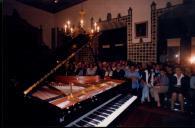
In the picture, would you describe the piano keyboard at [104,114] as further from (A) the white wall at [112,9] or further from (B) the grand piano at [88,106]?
(A) the white wall at [112,9]

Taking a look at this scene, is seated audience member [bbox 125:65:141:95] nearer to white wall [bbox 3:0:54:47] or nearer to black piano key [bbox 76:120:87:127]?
black piano key [bbox 76:120:87:127]

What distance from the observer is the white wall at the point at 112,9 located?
24.6ft

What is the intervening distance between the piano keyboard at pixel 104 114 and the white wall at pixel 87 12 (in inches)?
208

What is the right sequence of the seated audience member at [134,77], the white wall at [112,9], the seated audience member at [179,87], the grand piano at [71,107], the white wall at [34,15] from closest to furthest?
the grand piano at [71,107]
the seated audience member at [179,87]
the seated audience member at [134,77]
the white wall at [112,9]
the white wall at [34,15]

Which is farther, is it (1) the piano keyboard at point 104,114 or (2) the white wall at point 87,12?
(2) the white wall at point 87,12

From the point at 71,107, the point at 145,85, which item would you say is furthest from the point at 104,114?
the point at 145,85

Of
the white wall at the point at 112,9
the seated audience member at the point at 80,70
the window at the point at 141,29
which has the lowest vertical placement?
the seated audience member at the point at 80,70

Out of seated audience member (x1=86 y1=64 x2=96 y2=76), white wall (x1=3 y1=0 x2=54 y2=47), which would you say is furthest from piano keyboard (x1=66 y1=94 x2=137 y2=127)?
white wall (x1=3 y1=0 x2=54 y2=47)

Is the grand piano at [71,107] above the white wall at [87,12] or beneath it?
beneath

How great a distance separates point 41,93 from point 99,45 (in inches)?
274

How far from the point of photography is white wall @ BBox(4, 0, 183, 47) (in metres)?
7.60

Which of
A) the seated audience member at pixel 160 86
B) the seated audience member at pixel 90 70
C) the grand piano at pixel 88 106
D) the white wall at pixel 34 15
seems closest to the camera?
the grand piano at pixel 88 106

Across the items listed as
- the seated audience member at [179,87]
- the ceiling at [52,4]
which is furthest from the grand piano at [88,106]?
the ceiling at [52,4]

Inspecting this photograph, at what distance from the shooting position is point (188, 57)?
662 cm
